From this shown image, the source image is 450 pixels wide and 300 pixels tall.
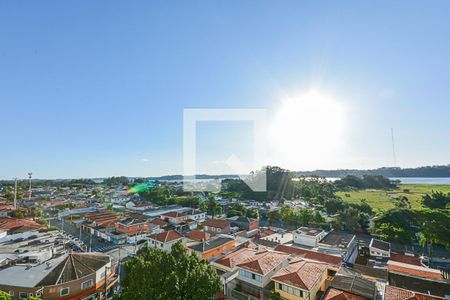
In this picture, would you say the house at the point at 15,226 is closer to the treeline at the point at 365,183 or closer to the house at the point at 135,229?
the house at the point at 135,229

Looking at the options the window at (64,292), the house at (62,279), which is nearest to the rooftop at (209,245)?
the house at (62,279)

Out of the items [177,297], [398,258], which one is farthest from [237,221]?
[177,297]

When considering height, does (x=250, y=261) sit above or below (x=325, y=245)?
above

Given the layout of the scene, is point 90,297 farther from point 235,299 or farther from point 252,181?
point 252,181

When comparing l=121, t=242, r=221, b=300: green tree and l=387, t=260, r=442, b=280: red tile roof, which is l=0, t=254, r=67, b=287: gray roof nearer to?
l=121, t=242, r=221, b=300: green tree

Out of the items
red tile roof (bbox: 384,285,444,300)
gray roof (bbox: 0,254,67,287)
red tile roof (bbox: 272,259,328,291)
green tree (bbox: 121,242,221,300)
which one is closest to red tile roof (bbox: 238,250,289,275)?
red tile roof (bbox: 272,259,328,291)
